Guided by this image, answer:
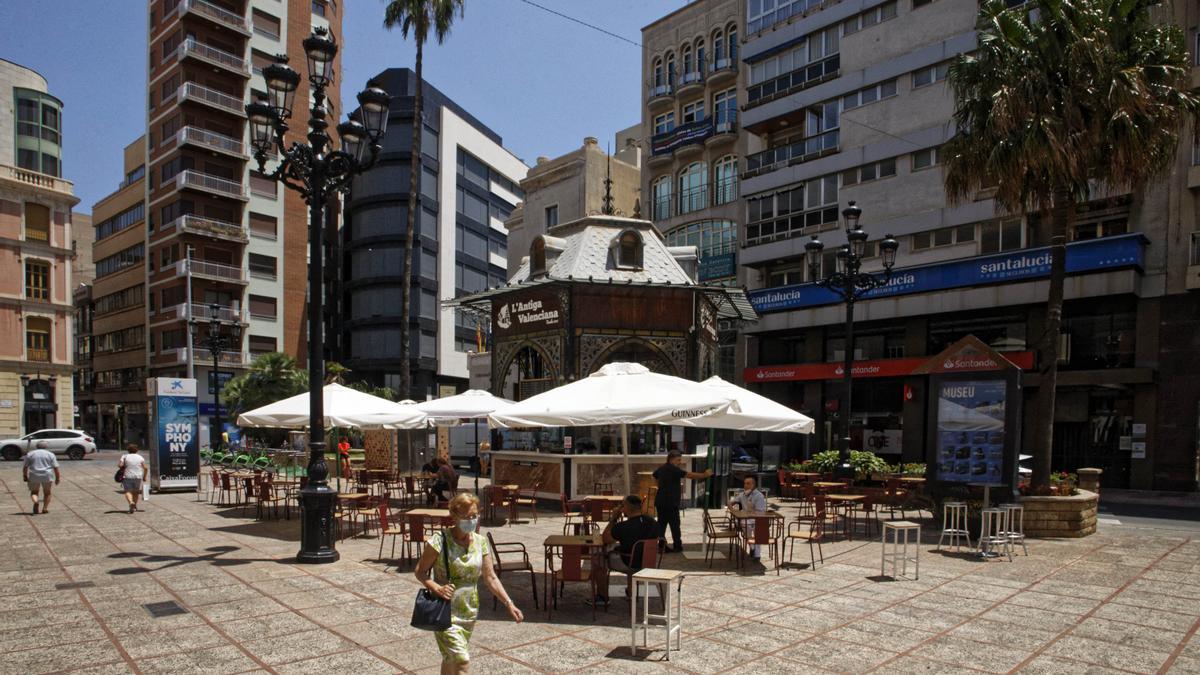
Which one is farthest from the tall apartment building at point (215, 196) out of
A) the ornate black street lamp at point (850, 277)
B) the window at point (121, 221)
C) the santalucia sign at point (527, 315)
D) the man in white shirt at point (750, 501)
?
the man in white shirt at point (750, 501)

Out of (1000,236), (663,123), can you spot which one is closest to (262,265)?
(663,123)

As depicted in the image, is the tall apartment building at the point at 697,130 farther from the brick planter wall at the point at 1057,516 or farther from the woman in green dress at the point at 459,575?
the woman in green dress at the point at 459,575

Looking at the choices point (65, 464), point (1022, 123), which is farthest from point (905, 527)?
point (65, 464)

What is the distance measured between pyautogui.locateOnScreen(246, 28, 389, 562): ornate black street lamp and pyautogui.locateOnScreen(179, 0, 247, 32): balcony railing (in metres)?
47.1

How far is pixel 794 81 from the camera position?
1436 inches

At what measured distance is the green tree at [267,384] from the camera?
123ft

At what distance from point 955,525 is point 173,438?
20.2 metres

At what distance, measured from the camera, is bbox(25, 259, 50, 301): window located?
48031 millimetres

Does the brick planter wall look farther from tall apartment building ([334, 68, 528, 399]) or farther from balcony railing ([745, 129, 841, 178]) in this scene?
tall apartment building ([334, 68, 528, 399])

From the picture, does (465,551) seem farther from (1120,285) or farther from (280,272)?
(280,272)

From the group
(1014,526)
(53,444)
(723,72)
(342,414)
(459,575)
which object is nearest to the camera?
(459,575)

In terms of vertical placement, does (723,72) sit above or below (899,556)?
above

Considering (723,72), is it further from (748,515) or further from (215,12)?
(215,12)

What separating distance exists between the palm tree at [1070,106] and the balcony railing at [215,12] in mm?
51222
